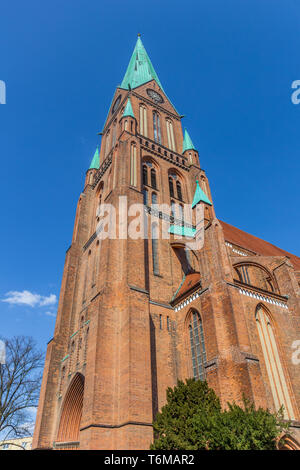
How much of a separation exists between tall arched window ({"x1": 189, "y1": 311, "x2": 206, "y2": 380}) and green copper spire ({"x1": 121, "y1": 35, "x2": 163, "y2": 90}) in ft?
78.2

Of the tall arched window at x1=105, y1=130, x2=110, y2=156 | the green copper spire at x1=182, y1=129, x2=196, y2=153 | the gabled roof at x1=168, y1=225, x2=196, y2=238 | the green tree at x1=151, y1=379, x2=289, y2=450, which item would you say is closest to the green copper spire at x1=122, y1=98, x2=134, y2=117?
the tall arched window at x1=105, y1=130, x2=110, y2=156

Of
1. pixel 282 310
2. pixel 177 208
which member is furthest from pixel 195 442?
pixel 177 208

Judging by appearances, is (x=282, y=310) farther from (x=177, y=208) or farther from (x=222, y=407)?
(x=177, y=208)

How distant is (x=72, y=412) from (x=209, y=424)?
9.33 m

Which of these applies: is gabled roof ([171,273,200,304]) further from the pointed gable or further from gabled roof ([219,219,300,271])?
the pointed gable

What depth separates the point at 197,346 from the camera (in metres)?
15.8

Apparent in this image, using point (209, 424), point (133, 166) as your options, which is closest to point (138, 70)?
point (133, 166)

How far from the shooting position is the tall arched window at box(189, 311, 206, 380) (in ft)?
49.6

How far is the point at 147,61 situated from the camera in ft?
130

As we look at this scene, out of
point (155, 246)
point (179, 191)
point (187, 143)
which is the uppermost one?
point (187, 143)

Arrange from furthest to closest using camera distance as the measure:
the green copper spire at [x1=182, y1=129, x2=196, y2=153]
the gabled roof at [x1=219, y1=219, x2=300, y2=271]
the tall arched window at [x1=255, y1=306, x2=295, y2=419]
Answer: the green copper spire at [x1=182, y1=129, x2=196, y2=153], the gabled roof at [x1=219, y1=219, x2=300, y2=271], the tall arched window at [x1=255, y1=306, x2=295, y2=419]

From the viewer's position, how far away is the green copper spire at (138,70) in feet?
112

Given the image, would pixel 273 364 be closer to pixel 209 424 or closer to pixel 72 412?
pixel 209 424

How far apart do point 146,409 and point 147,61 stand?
123 ft
